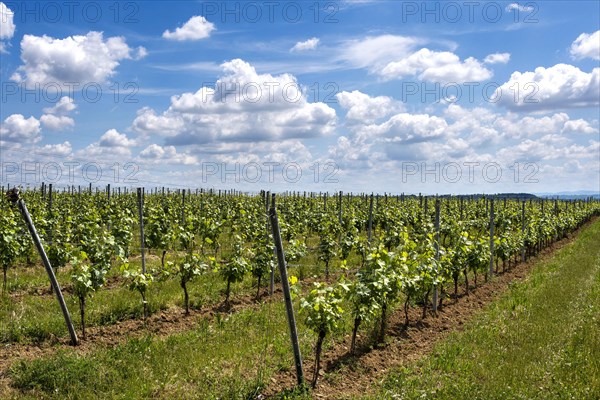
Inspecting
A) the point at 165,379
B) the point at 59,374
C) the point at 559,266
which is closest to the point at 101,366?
the point at 59,374

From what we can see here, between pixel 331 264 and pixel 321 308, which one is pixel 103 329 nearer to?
pixel 321 308

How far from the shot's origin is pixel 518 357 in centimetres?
802

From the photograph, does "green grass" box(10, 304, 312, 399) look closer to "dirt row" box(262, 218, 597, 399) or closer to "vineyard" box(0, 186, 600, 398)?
"vineyard" box(0, 186, 600, 398)

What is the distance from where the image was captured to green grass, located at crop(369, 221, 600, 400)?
270 inches

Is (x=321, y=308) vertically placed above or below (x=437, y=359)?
above

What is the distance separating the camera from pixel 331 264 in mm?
18078

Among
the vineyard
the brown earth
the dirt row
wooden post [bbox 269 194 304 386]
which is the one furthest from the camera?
the brown earth

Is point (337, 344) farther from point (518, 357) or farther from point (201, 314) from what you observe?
point (201, 314)

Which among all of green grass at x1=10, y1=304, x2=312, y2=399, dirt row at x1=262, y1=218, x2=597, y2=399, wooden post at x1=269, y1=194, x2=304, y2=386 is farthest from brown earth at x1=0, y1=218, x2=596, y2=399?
wooden post at x1=269, y1=194, x2=304, y2=386

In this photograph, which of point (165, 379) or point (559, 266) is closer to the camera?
point (165, 379)

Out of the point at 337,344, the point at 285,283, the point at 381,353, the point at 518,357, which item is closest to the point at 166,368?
the point at 285,283

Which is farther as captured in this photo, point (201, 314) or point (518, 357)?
point (201, 314)

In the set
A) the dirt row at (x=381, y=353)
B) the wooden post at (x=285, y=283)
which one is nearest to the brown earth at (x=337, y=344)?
the dirt row at (x=381, y=353)

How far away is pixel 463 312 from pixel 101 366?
863 cm
